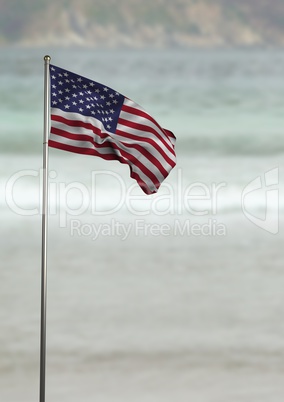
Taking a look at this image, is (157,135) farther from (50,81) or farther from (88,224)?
(88,224)

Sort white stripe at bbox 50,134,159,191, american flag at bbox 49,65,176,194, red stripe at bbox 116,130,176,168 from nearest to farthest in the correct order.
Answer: white stripe at bbox 50,134,159,191, american flag at bbox 49,65,176,194, red stripe at bbox 116,130,176,168

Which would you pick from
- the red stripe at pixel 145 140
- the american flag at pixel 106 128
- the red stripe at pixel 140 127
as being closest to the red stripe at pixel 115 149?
the american flag at pixel 106 128

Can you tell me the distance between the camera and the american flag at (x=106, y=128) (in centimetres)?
1268

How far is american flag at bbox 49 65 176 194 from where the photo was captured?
41.6 ft

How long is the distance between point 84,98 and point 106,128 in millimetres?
631

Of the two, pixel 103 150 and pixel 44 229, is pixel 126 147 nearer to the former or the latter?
pixel 103 150

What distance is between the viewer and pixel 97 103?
13.0 metres

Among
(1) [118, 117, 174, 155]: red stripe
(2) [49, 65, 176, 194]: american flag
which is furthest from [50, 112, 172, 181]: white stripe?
(1) [118, 117, 174, 155]: red stripe

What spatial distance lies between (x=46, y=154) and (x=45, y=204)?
0.86 m

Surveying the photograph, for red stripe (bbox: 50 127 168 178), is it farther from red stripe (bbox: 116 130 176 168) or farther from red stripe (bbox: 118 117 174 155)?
red stripe (bbox: 118 117 174 155)

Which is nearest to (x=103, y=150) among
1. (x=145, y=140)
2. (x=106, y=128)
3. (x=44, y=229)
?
(x=106, y=128)

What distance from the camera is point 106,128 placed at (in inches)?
509

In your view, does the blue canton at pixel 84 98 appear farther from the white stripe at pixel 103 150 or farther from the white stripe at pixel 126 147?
the white stripe at pixel 103 150

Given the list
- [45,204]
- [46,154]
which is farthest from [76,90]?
[45,204]
